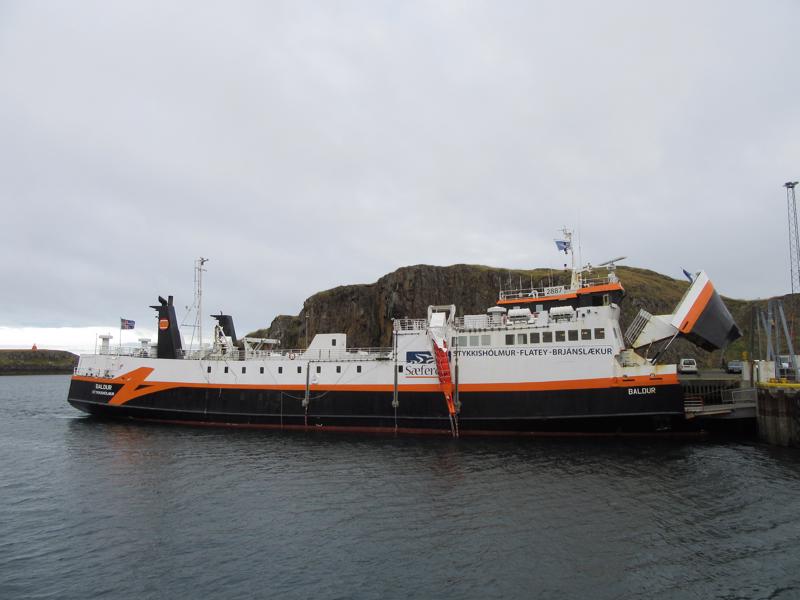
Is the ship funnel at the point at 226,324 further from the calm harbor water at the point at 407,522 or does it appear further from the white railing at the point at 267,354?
the calm harbor water at the point at 407,522

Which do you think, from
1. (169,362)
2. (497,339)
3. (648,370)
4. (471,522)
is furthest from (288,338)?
(471,522)

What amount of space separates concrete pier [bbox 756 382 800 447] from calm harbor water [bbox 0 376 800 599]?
3.54 feet

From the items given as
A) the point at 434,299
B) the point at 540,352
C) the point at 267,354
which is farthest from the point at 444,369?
the point at 434,299

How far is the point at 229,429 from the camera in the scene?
95.5 ft

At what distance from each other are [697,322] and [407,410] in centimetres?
1517

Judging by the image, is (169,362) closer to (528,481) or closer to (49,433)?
(49,433)

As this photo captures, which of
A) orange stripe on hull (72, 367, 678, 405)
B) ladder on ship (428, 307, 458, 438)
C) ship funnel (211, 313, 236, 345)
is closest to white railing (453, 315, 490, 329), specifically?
ladder on ship (428, 307, 458, 438)

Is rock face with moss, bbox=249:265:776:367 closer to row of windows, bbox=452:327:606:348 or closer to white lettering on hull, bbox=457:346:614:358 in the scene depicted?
row of windows, bbox=452:327:606:348

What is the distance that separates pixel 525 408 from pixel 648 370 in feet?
19.8

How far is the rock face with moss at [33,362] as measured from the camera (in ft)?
407

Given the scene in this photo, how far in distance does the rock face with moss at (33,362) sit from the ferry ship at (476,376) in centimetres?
11335

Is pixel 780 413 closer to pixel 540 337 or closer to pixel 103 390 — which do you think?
pixel 540 337

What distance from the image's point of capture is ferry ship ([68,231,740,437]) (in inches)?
923

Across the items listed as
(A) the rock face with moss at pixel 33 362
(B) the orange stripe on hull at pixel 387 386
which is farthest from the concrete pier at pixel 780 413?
(A) the rock face with moss at pixel 33 362
